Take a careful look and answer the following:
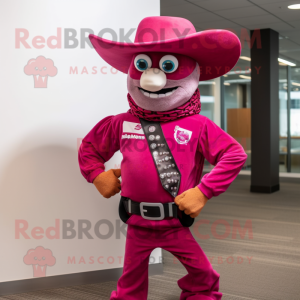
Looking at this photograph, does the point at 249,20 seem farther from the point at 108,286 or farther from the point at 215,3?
the point at 108,286

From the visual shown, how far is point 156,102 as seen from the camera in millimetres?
1988

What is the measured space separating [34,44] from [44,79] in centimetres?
21

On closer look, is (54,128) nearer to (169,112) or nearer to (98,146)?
(98,146)

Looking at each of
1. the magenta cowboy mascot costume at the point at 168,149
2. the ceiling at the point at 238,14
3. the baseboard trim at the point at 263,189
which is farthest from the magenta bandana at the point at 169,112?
the baseboard trim at the point at 263,189

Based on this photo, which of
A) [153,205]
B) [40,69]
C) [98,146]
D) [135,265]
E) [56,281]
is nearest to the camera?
[153,205]

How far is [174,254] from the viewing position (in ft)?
6.96

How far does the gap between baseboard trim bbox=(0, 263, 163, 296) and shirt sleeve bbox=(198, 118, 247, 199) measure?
1.14m

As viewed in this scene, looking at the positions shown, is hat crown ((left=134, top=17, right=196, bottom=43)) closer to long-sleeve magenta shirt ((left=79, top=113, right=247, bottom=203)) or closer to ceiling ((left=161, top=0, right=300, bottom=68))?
long-sleeve magenta shirt ((left=79, top=113, right=247, bottom=203))

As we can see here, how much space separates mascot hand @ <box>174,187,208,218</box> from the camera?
190 centimetres

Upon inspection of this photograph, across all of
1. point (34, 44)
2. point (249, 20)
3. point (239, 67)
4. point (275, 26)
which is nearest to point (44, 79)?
point (34, 44)

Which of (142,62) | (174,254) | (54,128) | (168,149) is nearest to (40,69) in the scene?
(54,128)

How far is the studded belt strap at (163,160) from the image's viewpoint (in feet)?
6.51

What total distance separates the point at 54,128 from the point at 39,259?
82 centimetres

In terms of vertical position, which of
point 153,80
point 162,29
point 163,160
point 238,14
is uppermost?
point 238,14
